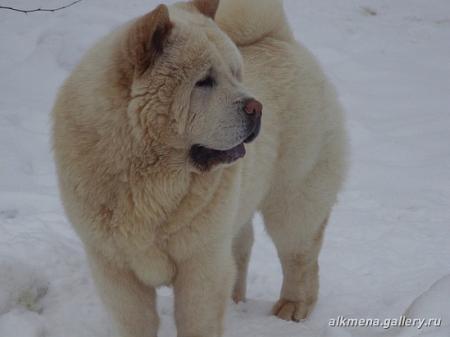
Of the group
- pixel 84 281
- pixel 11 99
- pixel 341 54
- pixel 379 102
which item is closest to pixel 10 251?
pixel 84 281

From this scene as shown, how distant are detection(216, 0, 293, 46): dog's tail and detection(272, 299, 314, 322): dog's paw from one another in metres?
1.68

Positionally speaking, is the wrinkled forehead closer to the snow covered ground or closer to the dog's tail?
the dog's tail

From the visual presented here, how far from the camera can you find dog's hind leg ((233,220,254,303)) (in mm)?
4539

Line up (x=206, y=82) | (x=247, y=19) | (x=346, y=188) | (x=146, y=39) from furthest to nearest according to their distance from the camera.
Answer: (x=346, y=188) < (x=247, y=19) < (x=206, y=82) < (x=146, y=39)

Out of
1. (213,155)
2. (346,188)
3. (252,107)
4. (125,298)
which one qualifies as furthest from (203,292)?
(346,188)

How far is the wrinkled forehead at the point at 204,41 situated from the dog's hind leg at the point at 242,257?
1.71m

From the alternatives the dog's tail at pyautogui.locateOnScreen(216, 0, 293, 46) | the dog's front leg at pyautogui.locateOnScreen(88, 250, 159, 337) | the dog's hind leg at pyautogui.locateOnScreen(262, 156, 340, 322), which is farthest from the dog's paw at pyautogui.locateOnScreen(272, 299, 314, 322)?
the dog's tail at pyautogui.locateOnScreen(216, 0, 293, 46)

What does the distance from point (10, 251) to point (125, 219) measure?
60.2 inches

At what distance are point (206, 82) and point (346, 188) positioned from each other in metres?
3.61

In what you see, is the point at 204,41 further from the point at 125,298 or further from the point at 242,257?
the point at 242,257

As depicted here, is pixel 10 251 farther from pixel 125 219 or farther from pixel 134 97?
pixel 134 97

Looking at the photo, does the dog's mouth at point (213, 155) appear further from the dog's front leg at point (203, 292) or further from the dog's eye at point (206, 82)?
the dog's front leg at point (203, 292)

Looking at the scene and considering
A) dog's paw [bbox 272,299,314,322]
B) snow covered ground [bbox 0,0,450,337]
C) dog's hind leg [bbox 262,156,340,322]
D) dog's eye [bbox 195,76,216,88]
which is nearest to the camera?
dog's eye [bbox 195,76,216,88]

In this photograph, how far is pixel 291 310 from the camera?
14.5 feet
